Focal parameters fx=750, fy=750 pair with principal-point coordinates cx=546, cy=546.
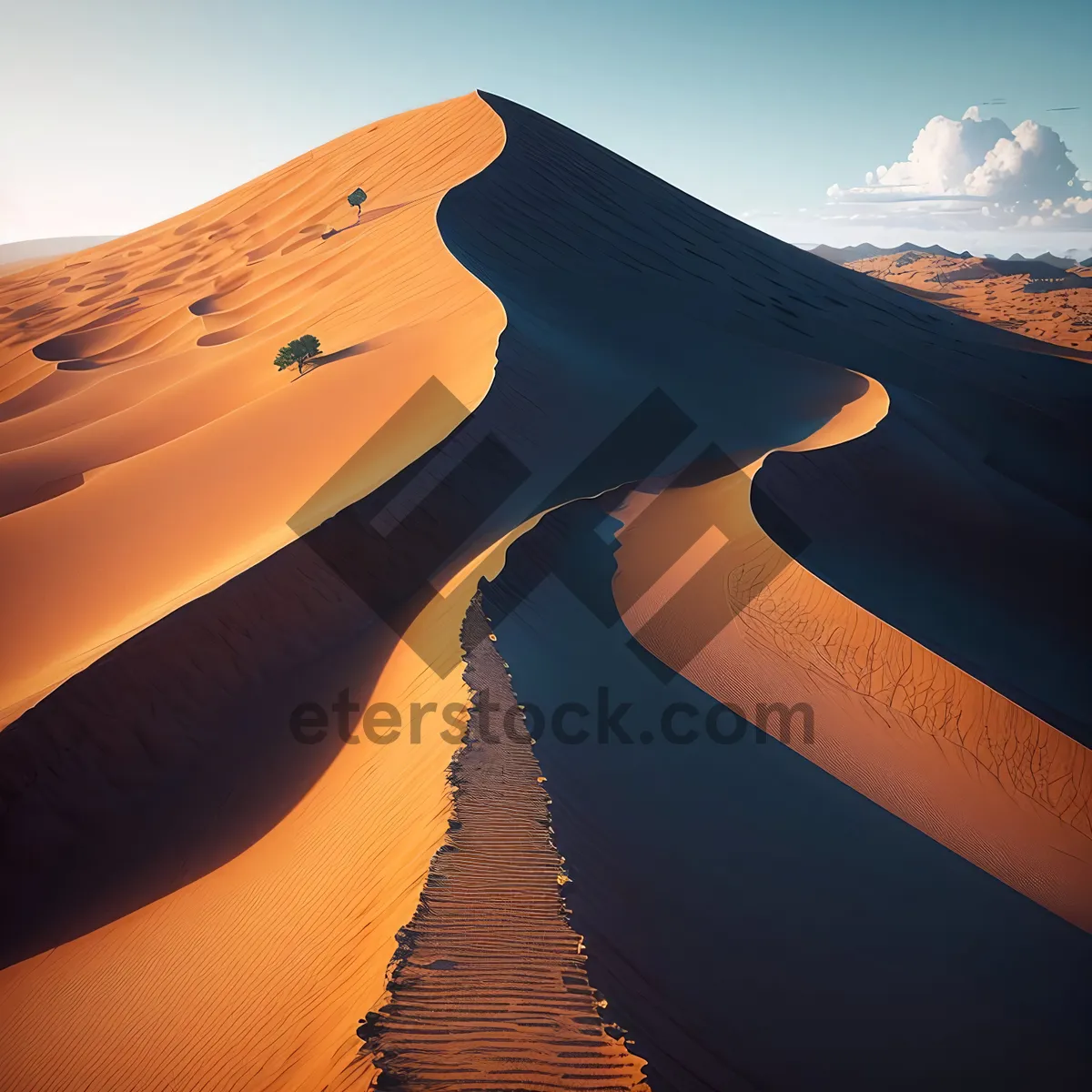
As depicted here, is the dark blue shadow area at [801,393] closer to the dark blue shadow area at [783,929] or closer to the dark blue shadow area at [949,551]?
the dark blue shadow area at [949,551]

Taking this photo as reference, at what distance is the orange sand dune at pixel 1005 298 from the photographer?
→ 41531 millimetres

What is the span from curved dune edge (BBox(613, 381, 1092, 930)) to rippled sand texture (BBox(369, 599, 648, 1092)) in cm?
385

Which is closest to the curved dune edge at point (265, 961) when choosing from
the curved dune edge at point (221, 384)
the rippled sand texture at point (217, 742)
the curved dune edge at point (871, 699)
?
the rippled sand texture at point (217, 742)

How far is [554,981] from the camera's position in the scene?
4.07 m

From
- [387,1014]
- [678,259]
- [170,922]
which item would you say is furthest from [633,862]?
[678,259]

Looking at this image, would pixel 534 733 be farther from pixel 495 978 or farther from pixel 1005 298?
pixel 1005 298

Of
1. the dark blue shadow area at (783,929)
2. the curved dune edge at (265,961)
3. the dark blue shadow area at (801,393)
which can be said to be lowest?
the dark blue shadow area at (783,929)

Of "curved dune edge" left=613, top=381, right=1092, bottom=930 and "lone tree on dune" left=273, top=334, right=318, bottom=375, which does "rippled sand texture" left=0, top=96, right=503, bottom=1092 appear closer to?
"lone tree on dune" left=273, top=334, right=318, bottom=375

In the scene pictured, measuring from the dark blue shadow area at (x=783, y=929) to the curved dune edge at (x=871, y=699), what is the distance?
A: 1.73ft

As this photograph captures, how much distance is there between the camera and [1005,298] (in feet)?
185

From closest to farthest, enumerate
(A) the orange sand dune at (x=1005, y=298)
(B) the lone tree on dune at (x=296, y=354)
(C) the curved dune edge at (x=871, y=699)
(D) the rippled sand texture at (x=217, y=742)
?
(D) the rippled sand texture at (x=217, y=742) → (C) the curved dune edge at (x=871, y=699) → (B) the lone tree on dune at (x=296, y=354) → (A) the orange sand dune at (x=1005, y=298)

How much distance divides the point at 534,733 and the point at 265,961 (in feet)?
8.67

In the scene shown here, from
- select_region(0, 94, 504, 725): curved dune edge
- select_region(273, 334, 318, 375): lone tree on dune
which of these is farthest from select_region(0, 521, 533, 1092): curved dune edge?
select_region(273, 334, 318, 375): lone tree on dune

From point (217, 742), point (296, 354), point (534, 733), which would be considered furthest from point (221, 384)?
point (534, 733)
